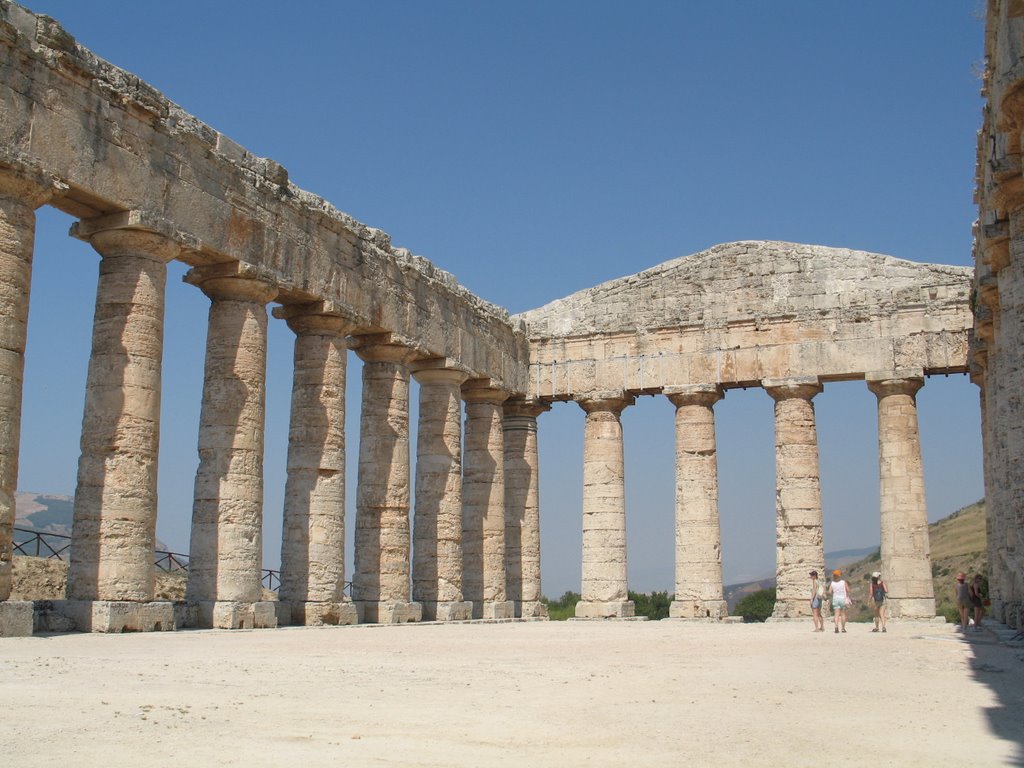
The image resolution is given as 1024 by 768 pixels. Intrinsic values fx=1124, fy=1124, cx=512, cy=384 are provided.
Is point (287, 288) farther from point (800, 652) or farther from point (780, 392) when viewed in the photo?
point (780, 392)

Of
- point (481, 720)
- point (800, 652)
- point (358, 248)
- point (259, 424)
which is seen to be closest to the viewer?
point (481, 720)

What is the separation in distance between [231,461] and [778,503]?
15.8 metres

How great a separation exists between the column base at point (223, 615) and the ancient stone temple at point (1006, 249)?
41.6 feet

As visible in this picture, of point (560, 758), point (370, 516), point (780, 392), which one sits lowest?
point (560, 758)

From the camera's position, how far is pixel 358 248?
2456 cm

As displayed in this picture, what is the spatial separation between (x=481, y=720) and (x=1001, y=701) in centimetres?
466

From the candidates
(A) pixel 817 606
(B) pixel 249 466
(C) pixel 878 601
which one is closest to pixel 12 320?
(B) pixel 249 466

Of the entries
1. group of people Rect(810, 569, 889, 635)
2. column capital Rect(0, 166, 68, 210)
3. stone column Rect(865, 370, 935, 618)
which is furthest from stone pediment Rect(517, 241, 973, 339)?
column capital Rect(0, 166, 68, 210)

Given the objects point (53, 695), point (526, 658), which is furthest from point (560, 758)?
point (526, 658)

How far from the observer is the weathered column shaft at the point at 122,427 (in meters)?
17.5

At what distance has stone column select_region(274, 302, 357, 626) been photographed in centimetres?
2270

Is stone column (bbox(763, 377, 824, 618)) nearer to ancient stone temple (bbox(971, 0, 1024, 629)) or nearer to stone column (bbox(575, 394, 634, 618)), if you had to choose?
stone column (bbox(575, 394, 634, 618))

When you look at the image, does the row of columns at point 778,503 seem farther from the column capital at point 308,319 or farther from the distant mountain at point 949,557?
the distant mountain at point 949,557

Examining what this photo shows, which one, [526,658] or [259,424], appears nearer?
[526,658]
